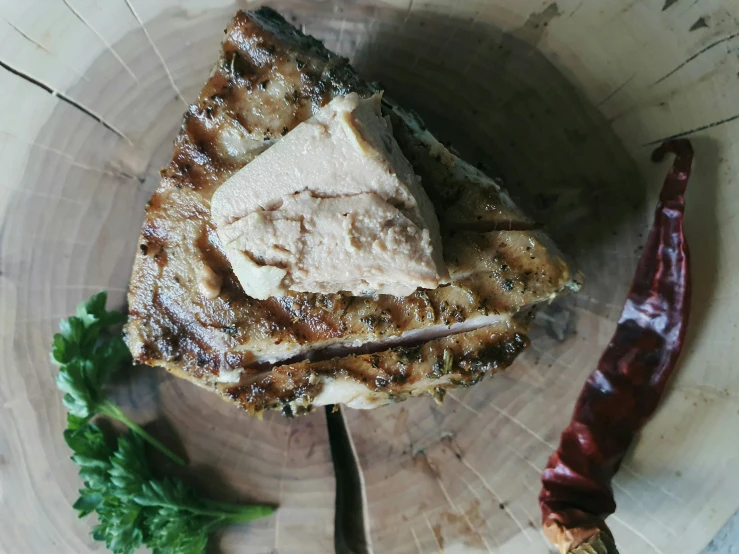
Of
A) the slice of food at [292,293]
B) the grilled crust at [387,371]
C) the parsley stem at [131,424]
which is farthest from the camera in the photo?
the parsley stem at [131,424]

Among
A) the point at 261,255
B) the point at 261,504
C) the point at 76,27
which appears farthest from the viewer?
the point at 261,504

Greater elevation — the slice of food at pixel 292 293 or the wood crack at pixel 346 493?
the slice of food at pixel 292 293

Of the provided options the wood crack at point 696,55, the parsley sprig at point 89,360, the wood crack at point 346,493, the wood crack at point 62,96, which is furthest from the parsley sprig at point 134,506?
the wood crack at point 696,55

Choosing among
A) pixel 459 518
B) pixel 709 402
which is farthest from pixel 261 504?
pixel 709 402

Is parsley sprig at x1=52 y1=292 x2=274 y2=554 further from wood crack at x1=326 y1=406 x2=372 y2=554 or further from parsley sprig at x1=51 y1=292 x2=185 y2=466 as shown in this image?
wood crack at x1=326 y1=406 x2=372 y2=554

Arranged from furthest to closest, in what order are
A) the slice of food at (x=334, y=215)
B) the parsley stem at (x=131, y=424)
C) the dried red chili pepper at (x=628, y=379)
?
the parsley stem at (x=131, y=424)
the dried red chili pepper at (x=628, y=379)
the slice of food at (x=334, y=215)

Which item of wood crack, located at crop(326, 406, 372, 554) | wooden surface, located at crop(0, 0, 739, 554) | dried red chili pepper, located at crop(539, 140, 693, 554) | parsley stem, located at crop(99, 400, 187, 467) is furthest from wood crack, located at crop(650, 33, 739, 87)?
parsley stem, located at crop(99, 400, 187, 467)

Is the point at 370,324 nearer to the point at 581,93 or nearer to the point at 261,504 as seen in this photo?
the point at 261,504

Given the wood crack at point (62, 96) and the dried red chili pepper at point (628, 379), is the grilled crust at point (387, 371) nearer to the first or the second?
the dried red chili pepper at point (628, 379)

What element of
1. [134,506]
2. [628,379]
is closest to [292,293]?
[134,506]
